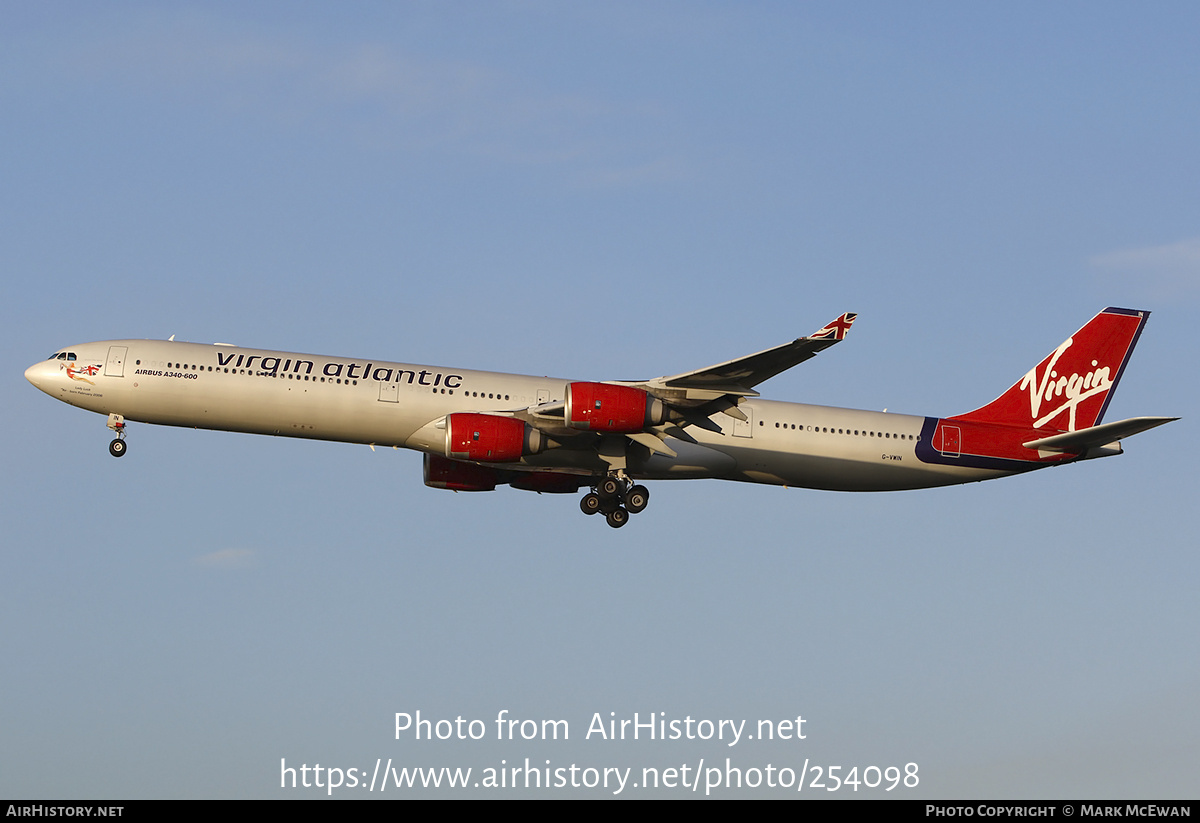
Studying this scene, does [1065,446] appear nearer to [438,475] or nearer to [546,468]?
[546,468]

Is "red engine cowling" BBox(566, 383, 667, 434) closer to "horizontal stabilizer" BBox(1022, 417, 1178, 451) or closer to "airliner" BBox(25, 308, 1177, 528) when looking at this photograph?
"airliner" BBox(25, 308, 1177, 528)

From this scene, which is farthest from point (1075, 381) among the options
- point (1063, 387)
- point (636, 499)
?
point (636, 499)

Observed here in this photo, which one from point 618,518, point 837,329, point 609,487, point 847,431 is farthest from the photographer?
point 847,431

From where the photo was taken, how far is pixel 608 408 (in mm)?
45531

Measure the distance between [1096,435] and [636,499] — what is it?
1547 centimetres

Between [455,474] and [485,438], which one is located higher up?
[455,474]

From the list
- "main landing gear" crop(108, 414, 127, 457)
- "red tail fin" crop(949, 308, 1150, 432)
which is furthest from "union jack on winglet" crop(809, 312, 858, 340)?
"main landing gear" crop(108, 414, 127, 457)

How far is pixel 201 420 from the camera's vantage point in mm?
48000

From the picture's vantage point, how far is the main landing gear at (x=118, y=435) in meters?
48.6

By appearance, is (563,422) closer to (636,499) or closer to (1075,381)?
(636,499)

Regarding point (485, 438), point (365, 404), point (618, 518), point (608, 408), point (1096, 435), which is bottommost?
point (618, 518)

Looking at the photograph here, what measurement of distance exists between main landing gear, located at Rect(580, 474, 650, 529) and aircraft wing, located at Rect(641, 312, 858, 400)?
169 inches

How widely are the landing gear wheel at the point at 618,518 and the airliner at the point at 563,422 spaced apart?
0.14 feet

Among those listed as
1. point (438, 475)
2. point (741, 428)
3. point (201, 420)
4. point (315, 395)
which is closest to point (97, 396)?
point (201, 420)
